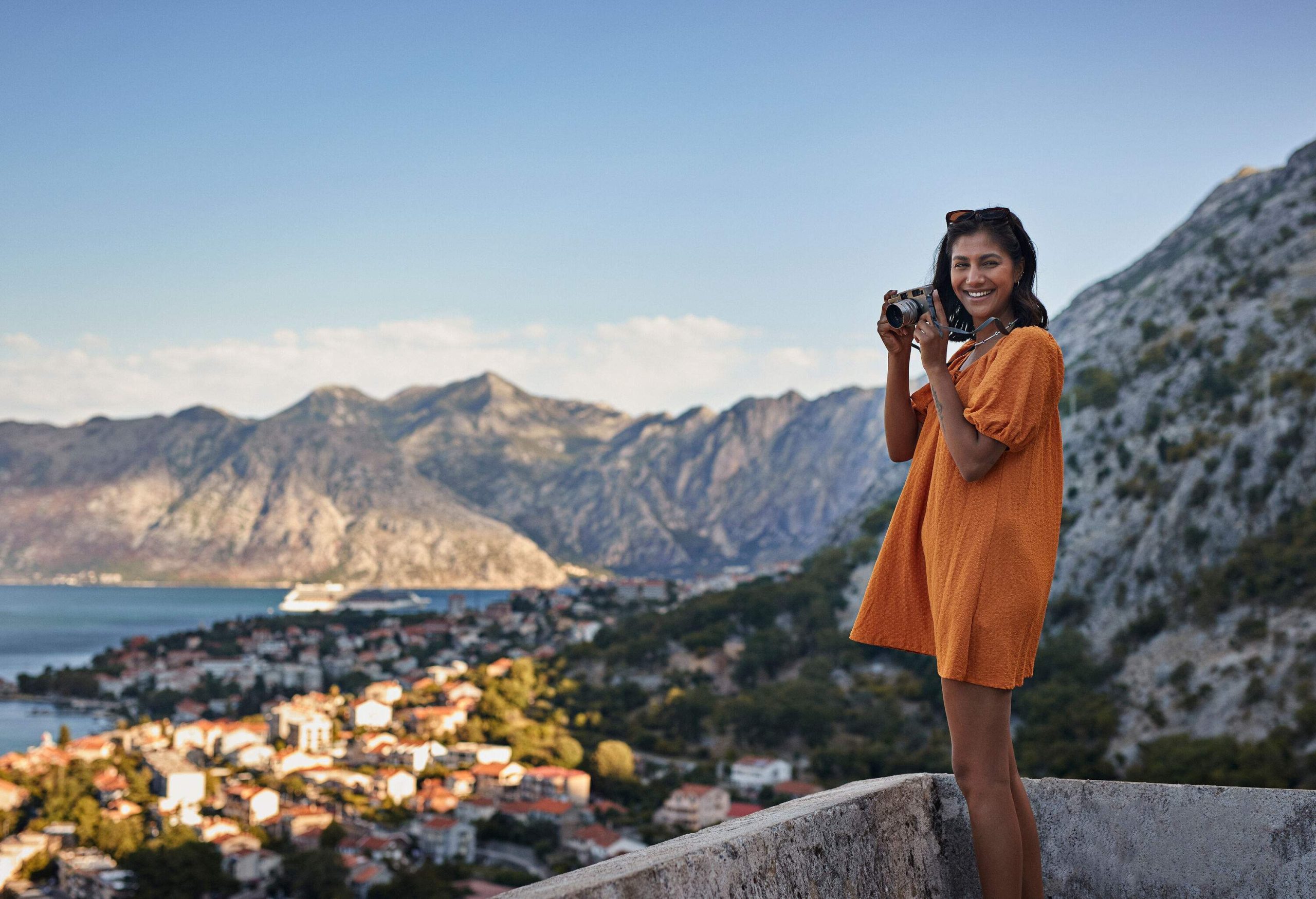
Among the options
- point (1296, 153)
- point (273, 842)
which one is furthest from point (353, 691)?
point (1296, 153)

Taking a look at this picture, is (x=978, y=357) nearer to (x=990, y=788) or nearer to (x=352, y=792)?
(x=990, y=788)

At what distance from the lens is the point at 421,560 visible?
132 meters

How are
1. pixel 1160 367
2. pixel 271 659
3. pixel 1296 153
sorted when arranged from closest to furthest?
pixel 1160 367, pixel 1296 153, pixel 271 659

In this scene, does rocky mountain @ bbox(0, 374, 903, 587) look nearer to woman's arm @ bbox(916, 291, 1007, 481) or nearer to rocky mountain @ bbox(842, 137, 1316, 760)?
rocky mountain @ bbox(842, 137, 1316, 760)

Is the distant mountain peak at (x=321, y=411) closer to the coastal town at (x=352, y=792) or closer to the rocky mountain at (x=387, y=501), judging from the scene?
the rocky mountain at (x=387, y=501)

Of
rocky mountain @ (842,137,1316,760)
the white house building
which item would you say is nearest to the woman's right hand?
rocky mountain @ (842,137,1316,760)

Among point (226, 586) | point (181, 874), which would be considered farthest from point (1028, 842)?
point (226, 586)

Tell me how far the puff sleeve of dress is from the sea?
4833cm

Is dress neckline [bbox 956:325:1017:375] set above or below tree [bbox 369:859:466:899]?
above

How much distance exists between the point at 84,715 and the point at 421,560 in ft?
264

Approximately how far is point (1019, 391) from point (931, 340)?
0.70 feet

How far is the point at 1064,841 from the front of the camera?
2.41 m

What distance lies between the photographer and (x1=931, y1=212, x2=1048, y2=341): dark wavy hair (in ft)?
6.52

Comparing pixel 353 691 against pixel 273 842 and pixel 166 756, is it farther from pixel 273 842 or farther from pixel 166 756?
pixel 273 842
